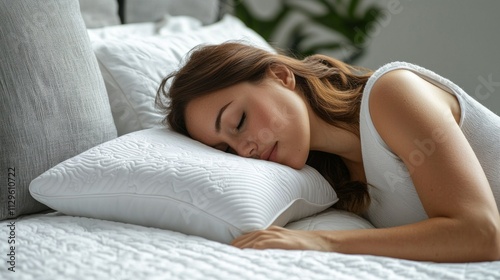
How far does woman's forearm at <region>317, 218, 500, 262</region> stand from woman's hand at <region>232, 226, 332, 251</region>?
20 millimetres

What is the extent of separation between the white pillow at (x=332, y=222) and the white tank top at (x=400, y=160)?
7 cm

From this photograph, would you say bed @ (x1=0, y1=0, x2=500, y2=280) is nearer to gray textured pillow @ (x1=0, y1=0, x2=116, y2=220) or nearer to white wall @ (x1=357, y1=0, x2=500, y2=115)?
gray textured pillow @ (x1=0, y1=0, x2=116, y2=220)

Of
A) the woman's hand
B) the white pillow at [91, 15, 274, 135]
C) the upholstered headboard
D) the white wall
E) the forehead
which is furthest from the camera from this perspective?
the white wall

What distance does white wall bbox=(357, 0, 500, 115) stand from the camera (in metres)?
2.52

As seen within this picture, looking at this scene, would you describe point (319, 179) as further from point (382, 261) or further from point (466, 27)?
point (466, 27)

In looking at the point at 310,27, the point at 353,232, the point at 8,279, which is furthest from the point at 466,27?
the point at 8,279

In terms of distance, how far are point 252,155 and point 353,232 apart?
11.9 inches

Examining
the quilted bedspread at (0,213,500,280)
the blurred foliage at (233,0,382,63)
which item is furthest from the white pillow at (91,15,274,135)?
the blurred foliage at (233,0,382,63)

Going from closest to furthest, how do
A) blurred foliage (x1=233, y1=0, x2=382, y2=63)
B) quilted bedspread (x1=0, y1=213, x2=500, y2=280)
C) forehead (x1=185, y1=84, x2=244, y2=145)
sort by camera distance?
quilted bedspread (x1=0, y1=213, x2=500, y2=280) < forehead (x1=185, y1=84, x2=244, y2=145) < blurred foliage (x1=233, y1=0, x2=382, y2=63)

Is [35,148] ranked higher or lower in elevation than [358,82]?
lower

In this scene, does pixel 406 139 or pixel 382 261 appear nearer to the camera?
pixel 382 261

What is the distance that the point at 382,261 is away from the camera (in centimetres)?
92

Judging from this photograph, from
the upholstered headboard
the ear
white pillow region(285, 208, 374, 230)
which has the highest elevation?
the ear

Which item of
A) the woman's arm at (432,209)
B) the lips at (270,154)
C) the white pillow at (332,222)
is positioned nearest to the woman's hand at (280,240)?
the woman's arm at (432,209)
